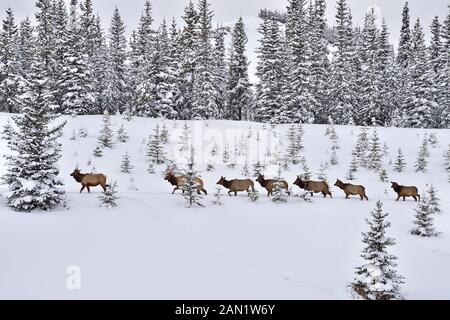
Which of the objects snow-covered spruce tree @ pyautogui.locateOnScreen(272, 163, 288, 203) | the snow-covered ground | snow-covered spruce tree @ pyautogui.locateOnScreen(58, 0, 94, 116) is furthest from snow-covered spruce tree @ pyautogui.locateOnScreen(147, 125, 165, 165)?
snow-covered spruce tree @ pyautogui.locateOnScreen(58, 0, 94, 116)

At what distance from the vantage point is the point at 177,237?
11500 millimetres

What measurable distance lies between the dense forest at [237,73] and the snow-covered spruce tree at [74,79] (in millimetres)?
103

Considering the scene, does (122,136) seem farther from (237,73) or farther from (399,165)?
(237,73)

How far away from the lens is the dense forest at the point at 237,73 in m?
43.1

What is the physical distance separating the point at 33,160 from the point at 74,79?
3055 cm

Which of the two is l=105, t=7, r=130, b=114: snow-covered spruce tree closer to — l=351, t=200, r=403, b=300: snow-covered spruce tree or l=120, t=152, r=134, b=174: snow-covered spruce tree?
l=120, t=152, r=134, b=174: snow-covered spruce tree

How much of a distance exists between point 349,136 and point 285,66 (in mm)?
17721

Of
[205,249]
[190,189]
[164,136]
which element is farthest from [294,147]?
[205,249]

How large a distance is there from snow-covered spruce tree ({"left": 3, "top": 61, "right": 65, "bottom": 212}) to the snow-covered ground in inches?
22.3

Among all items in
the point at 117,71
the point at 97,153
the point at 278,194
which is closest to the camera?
the point at 278,194

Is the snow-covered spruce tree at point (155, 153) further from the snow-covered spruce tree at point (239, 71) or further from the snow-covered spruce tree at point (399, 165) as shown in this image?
the snow-covered spruce tree at point (239, 71)

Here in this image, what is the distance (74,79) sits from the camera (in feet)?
135

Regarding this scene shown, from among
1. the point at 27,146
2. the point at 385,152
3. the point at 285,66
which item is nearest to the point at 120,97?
the point at 285,66

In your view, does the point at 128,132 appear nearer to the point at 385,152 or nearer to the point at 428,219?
the point at 385,152
